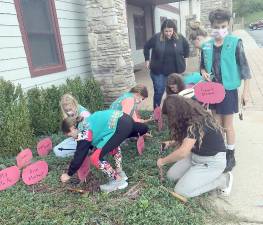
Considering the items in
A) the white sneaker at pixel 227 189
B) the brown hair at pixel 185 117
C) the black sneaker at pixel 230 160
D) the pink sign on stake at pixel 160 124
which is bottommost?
the white sneaker at pixel 227 189

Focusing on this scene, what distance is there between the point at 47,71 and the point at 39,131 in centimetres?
111

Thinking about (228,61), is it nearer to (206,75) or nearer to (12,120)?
(206,75)

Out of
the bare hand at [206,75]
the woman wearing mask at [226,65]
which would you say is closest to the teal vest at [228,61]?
the woman wearing mask at [226,65]

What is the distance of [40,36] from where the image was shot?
18.0ft

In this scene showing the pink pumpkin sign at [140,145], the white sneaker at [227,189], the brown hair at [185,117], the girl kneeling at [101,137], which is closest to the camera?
the brown hair at [185,117]

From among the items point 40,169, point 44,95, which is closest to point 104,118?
point 40,169

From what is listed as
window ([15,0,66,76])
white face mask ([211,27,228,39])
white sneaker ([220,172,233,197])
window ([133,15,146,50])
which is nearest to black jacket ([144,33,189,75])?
white face mask ([211,27,228,39])

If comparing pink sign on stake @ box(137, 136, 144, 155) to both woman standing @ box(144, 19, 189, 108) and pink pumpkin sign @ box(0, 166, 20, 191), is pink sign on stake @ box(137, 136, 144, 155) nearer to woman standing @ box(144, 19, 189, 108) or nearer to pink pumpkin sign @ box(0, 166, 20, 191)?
pink pumpkin sign @ box(0, 166, 20, 191)

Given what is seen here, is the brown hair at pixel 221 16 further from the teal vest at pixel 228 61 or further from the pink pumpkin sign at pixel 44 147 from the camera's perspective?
the pink pumpkin sign at pixel 44 147

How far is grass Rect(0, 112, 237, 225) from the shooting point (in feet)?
8.84

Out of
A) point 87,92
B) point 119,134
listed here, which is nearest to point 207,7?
point 87,92

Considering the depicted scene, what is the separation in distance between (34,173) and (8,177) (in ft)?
1.03

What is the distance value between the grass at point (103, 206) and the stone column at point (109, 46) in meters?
2.92

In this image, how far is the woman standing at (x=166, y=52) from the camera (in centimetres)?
490
